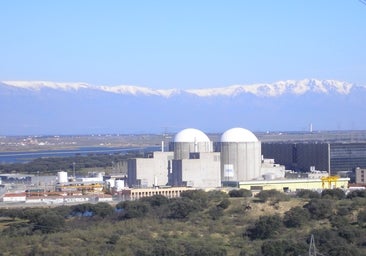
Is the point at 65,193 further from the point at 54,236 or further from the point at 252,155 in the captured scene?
the point at 54,236

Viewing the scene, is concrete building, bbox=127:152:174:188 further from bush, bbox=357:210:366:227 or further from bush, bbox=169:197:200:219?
bush, bbox=357:210:366:227

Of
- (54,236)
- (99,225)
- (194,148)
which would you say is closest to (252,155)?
(194,148)

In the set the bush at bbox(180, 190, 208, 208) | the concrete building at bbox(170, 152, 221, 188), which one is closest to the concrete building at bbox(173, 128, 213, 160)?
the concrete building at bbox(170, 152, 221, 188)

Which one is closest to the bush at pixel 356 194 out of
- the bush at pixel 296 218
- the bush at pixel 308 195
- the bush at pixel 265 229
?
the bush at pixel 308 195

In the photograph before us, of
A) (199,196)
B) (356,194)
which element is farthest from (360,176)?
(199,196)

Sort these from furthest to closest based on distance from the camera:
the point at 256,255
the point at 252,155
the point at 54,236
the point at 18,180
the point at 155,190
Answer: the point at 18,180, the point at 252,155, the point at 155,190, the point at 54,236, the point at 256,255

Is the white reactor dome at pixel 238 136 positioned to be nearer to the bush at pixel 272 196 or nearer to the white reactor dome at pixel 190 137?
the white reactor dome at pixel 190 137
